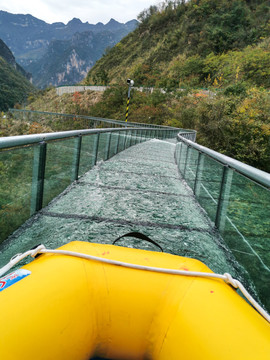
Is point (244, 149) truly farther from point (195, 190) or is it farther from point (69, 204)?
Answer: point (69, 204)

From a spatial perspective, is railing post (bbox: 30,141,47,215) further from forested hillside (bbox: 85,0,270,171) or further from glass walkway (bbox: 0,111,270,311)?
forested hillside (bbox: 85,0,270,171)

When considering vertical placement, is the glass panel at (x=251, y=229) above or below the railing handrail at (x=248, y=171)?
below

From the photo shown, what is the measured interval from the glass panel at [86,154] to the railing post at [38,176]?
1797 millimetres

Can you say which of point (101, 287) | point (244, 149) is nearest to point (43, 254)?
point (101, 287)

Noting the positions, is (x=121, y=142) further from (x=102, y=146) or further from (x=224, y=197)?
(x=224, y=197)

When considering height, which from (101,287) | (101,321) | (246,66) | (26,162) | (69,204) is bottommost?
(69,204)

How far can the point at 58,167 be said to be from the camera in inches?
150

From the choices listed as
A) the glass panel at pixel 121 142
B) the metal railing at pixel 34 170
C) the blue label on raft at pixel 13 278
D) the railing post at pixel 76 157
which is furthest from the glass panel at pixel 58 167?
the glass panel at pixel 121 142

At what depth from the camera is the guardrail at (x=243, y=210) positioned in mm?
1954

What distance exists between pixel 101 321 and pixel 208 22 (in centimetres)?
6230

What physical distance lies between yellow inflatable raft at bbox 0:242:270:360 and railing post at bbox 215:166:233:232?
174cm

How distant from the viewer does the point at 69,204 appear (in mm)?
3709

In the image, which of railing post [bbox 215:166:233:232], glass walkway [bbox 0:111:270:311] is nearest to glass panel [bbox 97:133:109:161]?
glass walkway [bbox 0:111:270:311]

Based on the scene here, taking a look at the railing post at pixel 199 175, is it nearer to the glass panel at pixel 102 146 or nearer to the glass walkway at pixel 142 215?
the glass walkway at pixel 142 215
